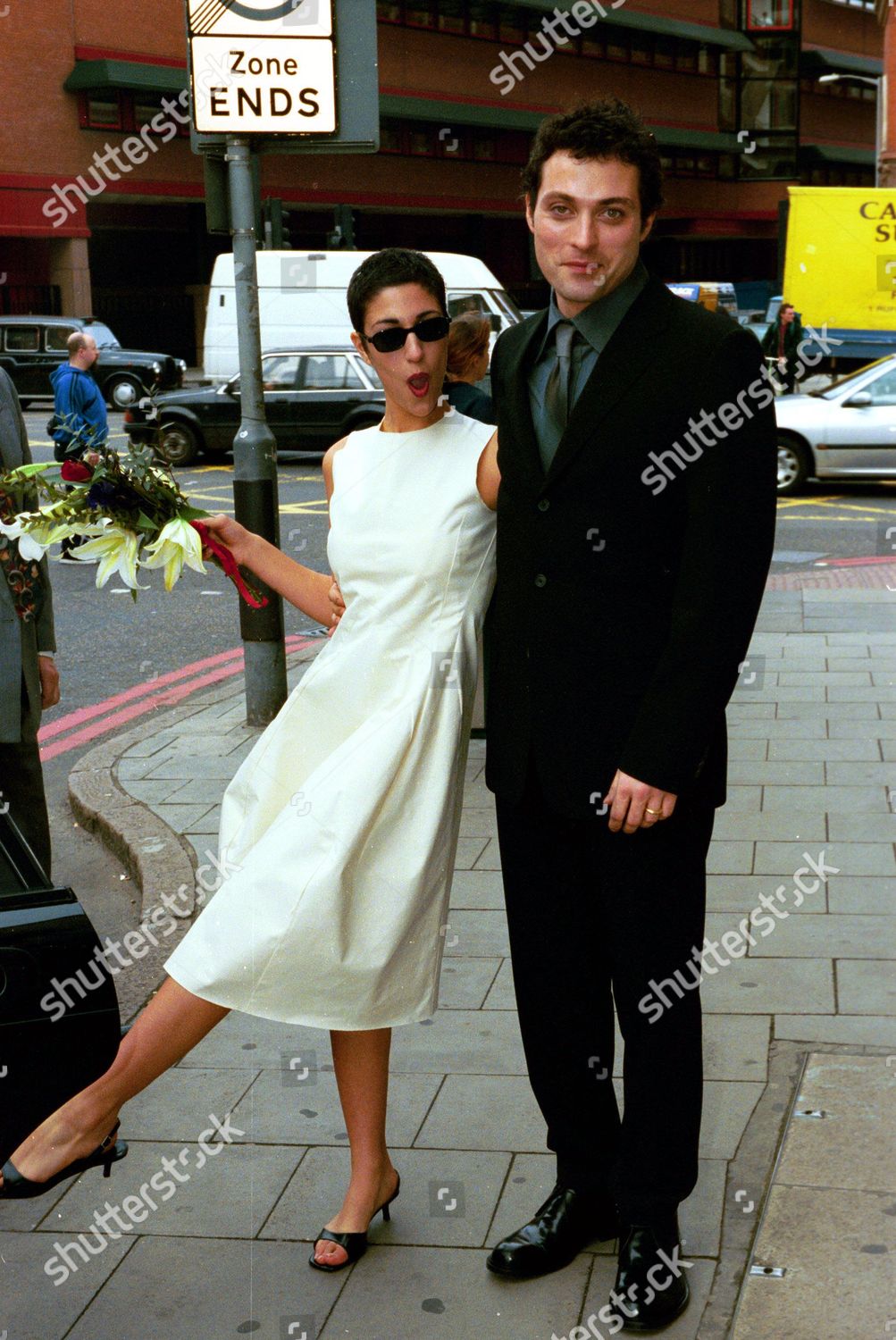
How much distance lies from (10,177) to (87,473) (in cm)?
3288

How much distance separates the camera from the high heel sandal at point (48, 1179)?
2.65 m

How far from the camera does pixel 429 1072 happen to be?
12.1ft

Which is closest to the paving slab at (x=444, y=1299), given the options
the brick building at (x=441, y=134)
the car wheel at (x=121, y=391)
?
the car wheel at (x=121, y=391)

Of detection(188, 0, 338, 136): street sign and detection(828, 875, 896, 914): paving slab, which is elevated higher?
detection(188, 0, 338, 136): street sign

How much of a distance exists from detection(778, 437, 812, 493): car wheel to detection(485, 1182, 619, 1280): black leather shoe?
42.9 ft

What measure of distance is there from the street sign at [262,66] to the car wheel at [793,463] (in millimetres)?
9543

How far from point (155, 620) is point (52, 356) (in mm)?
19726

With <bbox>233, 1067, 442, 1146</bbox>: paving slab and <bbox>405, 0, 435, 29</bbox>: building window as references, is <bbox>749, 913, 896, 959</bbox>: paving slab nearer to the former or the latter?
<bbox>233, 1067, 442, 1146</bbox>: paving slab

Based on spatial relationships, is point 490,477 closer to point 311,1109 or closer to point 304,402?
point 311,1109

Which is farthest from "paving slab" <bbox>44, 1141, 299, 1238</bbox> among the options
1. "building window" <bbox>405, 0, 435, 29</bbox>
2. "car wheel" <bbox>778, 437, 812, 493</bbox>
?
"building window" <bbox>405, 0, 435, 29</bbox>

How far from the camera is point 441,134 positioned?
134 feet
